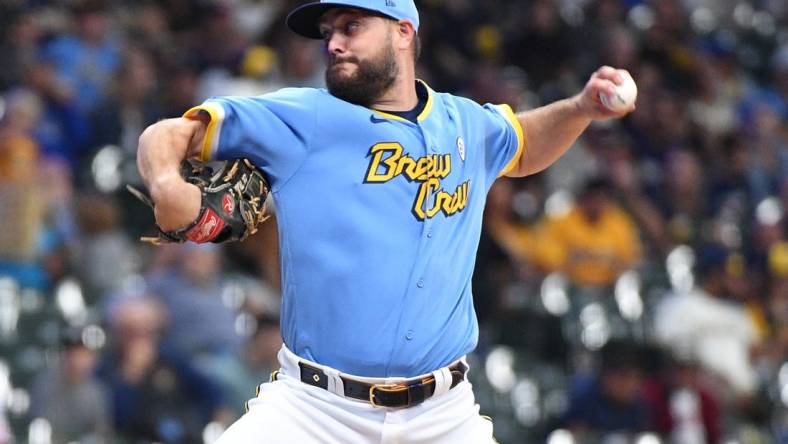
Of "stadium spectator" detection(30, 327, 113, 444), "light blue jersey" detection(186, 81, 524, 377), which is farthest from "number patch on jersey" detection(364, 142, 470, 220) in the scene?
"stadium spectator" detection(30, 327, 113, 444)

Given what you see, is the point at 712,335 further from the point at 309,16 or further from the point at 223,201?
the point at 223,201

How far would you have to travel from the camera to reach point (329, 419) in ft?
13.5

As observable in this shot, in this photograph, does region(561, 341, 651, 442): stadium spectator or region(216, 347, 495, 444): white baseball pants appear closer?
region(216, 347, 495, 444): white baseball pants

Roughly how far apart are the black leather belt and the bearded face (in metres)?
0.85

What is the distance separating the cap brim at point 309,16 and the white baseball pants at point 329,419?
41.8 inches

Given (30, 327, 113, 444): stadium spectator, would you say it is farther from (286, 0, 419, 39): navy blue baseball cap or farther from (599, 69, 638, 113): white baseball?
(599, 69, 638, 113): white baseball

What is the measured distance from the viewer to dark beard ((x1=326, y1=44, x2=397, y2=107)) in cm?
429

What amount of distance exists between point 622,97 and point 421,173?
681 millimetres

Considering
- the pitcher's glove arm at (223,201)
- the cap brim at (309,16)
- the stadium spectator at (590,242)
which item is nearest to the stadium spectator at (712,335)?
the stadium spectator at (590,242)

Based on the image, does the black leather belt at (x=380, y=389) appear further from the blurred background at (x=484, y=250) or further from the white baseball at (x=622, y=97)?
the blurred background at (x=484, y=250)

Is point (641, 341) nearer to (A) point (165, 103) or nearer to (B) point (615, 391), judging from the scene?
(B) point (615, 391)

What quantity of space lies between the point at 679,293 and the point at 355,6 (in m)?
6.21

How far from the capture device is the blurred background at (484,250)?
755 centimetres

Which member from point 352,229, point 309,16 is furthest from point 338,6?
point 352,229
